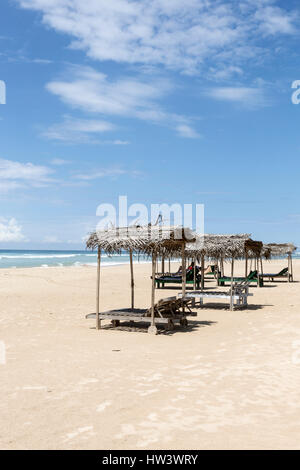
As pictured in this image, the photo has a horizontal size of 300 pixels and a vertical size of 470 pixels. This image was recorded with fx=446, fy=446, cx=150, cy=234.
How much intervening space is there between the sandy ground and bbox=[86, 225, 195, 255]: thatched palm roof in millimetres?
1901

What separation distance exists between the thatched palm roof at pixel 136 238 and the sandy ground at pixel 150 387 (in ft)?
6.24

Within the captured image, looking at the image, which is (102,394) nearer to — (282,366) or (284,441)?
(284,441)

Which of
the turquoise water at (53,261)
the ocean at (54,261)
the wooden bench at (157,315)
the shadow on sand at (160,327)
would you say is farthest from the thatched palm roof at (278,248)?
the wooden bench at (157,315)

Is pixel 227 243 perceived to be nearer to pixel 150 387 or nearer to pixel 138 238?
pixel 138 238

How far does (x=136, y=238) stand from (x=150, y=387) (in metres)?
4.38

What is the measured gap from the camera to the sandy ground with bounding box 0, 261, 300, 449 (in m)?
4.15

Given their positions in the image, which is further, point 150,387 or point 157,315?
point 157,315

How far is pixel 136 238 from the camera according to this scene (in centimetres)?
962

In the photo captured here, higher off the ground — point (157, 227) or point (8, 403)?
point (157, 227)

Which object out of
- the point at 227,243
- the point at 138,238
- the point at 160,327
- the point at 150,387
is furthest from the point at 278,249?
the point at 150,387

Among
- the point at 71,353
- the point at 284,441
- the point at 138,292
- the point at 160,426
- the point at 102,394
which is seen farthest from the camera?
the point at 138,292
